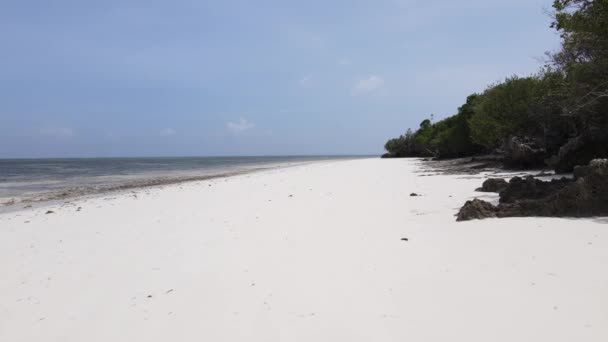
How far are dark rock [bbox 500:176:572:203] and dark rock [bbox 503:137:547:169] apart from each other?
11.5 m

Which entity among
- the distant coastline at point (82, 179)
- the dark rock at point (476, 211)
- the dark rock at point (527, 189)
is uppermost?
the dark rock at point (527, 189)

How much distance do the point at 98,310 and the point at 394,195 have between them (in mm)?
8118


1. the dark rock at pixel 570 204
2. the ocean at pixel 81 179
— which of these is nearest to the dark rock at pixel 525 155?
the dark rock at pixel 570 204

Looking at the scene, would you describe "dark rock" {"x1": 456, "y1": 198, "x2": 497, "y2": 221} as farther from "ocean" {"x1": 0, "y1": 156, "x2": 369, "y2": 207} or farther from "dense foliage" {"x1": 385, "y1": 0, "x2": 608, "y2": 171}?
"ocean" {"x1": 0, "y1": 156, "x2": 369, "y2": 207}

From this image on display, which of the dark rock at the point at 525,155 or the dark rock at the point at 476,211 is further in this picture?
the dark rock at the point at 525,155

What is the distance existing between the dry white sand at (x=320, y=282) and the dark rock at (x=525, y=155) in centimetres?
1325

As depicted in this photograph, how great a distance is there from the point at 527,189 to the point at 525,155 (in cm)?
1231

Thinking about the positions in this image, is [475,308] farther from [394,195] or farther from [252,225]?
[394,195]

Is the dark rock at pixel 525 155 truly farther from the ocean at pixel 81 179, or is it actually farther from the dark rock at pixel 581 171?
the ocean at pixel 81 179

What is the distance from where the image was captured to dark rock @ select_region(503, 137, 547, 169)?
56.1ft

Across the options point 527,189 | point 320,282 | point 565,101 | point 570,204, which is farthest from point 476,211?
point 565,101

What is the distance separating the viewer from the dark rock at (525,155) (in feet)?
56.1

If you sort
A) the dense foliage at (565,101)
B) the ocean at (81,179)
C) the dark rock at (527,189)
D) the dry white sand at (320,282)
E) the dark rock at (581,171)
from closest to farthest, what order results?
the dry white sand at (320,282)
the dark rock at (581,171)
the dark rock at (527,189)
the dense foliage at (565,101)
the ocean at (81,179)

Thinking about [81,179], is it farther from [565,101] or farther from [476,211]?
[565,101]
